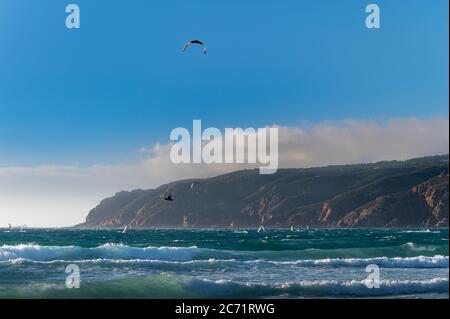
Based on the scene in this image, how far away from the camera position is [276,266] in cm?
3519

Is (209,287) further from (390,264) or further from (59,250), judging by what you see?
(59,250)

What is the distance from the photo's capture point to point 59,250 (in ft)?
151

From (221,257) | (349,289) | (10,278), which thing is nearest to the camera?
(349,289)

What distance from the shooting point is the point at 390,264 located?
36875 millimetres

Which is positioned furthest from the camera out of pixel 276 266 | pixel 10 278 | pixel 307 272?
pixel 276 266
